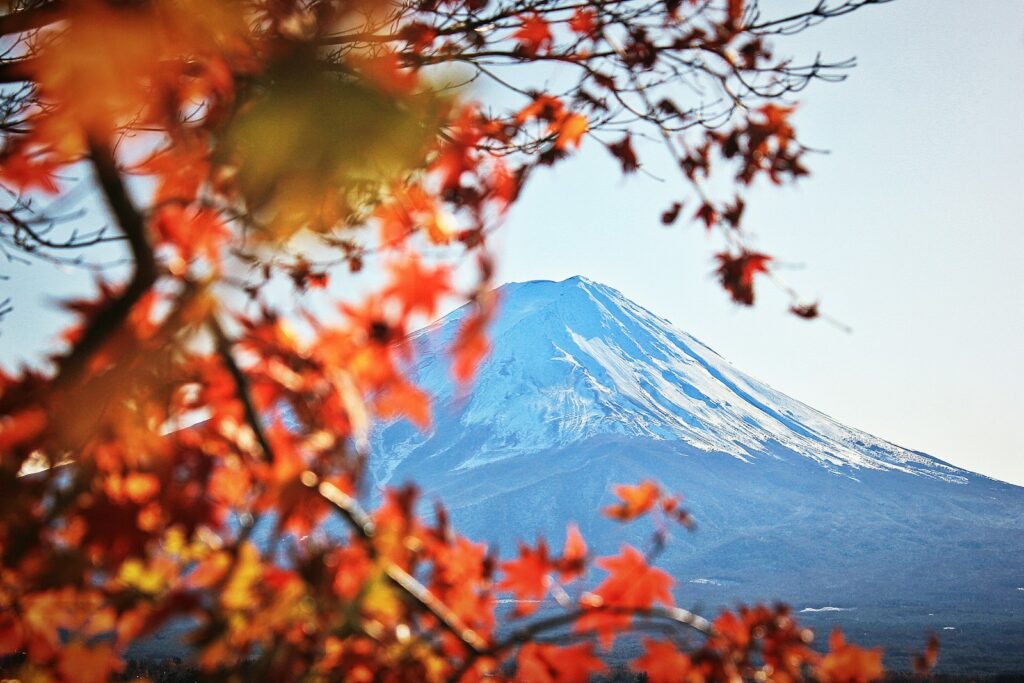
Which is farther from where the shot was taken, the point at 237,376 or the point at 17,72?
the point at 17,72

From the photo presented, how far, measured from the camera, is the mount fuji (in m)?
43.7

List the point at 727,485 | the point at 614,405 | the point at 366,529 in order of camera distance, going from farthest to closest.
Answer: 1. the point at 614,405
2. the point at 727,485
3. the point at 366,529

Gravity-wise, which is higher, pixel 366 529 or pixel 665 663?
pixel 366 529

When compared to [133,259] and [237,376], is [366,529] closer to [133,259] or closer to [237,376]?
[237,376]

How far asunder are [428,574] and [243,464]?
2.46 feet

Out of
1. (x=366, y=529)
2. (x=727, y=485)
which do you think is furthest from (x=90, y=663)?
(x=727, y=485)

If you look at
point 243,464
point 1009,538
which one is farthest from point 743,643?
point 1009,538

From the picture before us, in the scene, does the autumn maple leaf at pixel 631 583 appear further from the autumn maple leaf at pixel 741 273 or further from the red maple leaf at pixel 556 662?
the autumn maple leaf at pixel 741 273

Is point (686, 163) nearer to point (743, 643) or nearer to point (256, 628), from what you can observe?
point (743, 643)

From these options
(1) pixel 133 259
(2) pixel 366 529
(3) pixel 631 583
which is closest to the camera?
(1) pixel 133 259

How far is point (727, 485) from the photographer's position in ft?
243

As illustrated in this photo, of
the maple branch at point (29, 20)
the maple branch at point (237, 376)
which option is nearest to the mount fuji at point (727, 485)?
the maple branch at point (237, 376)

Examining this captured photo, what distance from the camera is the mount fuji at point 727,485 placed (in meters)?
43.7

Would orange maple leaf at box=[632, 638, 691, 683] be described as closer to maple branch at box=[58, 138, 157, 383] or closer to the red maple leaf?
the red maple leaf
